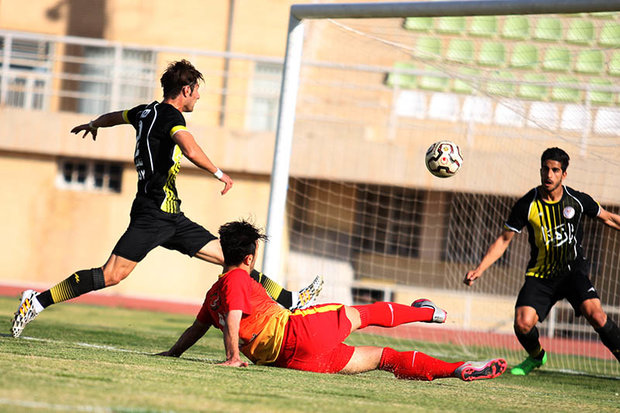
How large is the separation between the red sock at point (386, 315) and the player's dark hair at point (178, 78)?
216 cm

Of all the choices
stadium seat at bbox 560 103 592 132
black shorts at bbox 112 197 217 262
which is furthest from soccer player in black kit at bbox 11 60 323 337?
stadium seat at bbox 560 103 592 132

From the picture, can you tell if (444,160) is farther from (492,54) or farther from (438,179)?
(492,54)

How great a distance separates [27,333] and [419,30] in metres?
13.0

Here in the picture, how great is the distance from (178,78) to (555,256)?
345 cm

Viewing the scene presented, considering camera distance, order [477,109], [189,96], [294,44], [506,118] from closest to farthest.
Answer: [189,96] < [294,44] < [506,118] < [477,109]

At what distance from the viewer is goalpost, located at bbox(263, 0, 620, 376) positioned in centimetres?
1374

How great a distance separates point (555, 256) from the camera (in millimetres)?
7199

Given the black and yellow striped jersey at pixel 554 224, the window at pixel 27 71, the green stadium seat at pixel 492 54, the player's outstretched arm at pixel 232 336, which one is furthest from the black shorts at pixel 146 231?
the green stadium seat at pixel 492 54

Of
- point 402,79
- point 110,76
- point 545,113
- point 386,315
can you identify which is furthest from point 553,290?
point 110,76

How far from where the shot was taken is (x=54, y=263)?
16.1 meters

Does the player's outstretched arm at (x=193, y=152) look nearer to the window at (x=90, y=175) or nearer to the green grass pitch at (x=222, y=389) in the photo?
the green grass pitch at (x=222, y=389)

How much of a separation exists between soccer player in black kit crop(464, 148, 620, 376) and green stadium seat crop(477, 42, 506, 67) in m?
11.2

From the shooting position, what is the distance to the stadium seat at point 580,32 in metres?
16.8

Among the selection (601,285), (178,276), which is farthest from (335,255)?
(601,285)
